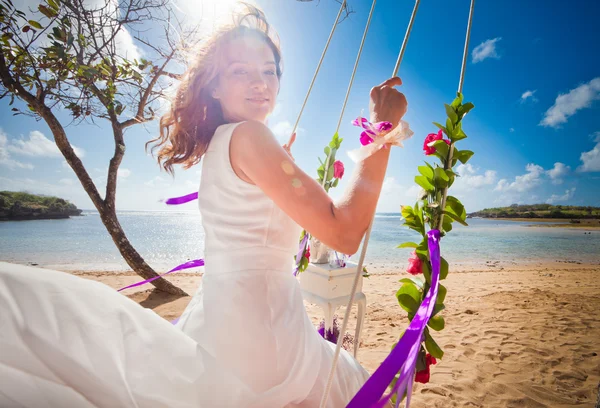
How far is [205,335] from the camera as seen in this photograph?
2.43 feet

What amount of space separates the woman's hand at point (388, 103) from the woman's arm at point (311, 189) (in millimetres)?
121

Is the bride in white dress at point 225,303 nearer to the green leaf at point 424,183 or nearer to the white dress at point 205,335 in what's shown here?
the white dress at point 205,335

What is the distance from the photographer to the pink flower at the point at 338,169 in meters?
2.37

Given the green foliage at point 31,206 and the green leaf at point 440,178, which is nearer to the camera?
the green leaf at point 440,178

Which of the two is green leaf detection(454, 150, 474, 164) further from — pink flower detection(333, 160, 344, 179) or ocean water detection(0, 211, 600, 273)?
ocean water detection(0, 211, 600, 273)

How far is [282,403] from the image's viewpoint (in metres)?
0.70

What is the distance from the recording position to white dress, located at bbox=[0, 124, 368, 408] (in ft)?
1.62

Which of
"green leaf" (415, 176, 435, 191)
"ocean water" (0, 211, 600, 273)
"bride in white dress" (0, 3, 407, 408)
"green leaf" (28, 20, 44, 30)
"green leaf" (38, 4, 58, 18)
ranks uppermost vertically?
"green leaf" (38, 4, 58, 18)

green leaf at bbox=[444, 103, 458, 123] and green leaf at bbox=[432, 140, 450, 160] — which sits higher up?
green leaf at bbox=[444, 103, 458, 123]

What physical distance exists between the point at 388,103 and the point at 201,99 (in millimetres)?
631

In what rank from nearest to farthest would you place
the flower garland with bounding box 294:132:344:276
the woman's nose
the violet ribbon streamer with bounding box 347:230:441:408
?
the violet ribbon streamer with bounding box 347:230:441:408 → the woman's nose → the flower garland with bounding box 294:132:344:276

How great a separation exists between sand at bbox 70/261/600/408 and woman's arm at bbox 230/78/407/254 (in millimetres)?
2205

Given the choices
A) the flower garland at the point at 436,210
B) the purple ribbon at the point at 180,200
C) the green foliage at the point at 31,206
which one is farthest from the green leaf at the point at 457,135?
the green foliage at the point at 31,206

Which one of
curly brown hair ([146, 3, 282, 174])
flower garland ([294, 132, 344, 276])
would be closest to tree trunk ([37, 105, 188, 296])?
flower garland ([294, 132, 344, 276])
